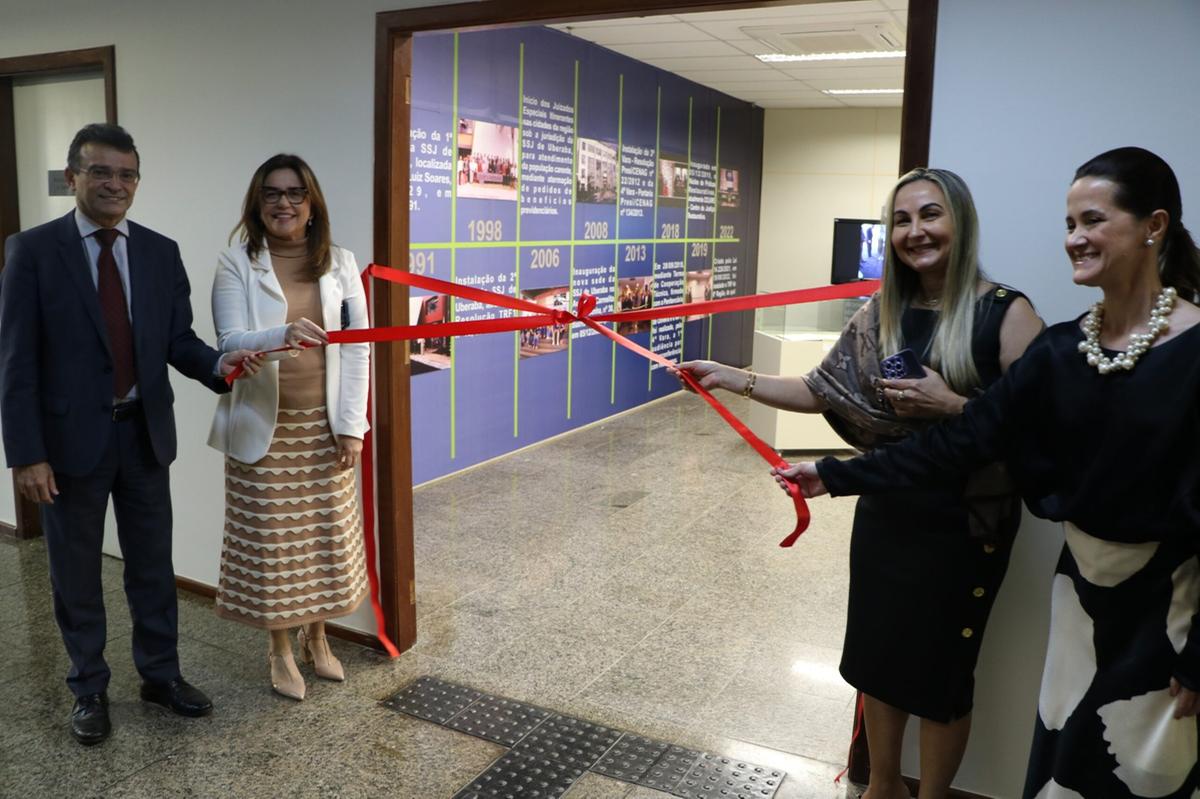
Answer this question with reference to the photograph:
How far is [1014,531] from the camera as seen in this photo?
215cm

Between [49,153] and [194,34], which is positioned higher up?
[194,34]

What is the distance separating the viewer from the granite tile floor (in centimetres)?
280

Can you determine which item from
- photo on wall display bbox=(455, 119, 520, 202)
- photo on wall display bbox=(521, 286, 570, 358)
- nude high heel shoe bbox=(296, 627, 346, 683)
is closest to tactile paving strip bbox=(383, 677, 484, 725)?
nude high heel shoe bbox=(296, 627, 346, 683)

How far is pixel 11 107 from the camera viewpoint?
4.54 meters

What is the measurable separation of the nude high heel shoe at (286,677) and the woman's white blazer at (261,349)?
681 mm

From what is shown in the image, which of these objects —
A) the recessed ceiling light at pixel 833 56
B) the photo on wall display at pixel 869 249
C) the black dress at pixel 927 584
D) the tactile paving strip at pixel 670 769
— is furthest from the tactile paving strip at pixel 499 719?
the photo on wall display at pixel 869 249

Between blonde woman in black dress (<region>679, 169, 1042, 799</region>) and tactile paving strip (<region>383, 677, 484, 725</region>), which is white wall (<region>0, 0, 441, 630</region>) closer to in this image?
tactile paving strip (<region>383, 677, 484, 725</region>)

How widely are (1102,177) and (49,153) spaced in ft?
14.3

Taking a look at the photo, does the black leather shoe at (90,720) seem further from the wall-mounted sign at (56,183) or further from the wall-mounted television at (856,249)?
the wall-mounted television at (856,249)

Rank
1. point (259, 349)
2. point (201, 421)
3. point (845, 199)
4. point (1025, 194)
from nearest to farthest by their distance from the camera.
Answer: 1. point (1025, 194)
2. point (259, 349)
3. point (201, 421)
4. point (845, 199)

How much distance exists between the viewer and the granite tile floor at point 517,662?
2801mm

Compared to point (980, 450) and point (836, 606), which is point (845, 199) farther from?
point (980, 450)

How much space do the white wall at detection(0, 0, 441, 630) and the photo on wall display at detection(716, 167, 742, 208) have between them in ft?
22.3

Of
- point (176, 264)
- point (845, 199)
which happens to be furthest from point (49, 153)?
point (845, 199)
